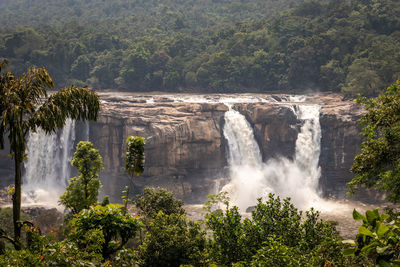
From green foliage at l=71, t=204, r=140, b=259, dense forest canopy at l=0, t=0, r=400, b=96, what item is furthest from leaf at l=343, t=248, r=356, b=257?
dense forest canopy at l=0, t=0, r=400, b=96

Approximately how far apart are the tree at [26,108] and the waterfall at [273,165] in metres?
30.0

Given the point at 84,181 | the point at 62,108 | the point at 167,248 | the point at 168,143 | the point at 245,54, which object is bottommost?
the point at 168,143

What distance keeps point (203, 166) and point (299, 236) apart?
27.5 meters

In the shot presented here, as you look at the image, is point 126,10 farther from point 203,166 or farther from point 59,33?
point 203,166

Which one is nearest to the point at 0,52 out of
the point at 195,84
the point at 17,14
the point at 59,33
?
the point at 59,33

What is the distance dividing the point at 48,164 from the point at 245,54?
3275cm

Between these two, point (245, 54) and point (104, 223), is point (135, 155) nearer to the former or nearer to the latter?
point (104, 223)

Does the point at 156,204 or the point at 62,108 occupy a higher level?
the point at 62,108

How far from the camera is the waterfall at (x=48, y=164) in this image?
36.6m

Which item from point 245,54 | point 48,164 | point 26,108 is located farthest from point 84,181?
point 245,54

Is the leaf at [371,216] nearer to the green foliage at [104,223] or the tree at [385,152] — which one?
the green foliage at [104,223]

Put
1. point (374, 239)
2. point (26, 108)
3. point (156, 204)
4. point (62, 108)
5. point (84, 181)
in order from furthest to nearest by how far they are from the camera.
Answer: point (156, 204) → point (84, 181) → point (62, 108) → point (26, 108) → point (374, 239)

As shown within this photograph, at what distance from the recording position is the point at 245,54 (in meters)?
58.3

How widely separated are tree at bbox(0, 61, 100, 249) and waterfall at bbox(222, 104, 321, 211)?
30.0 meters
